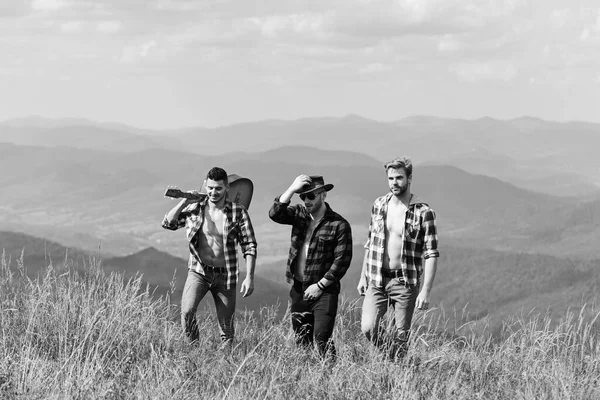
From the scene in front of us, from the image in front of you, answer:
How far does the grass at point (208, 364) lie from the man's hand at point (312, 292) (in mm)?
424

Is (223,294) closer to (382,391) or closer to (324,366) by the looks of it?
(324,366)

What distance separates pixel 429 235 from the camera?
6688 millimetres

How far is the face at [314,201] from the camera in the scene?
6938 mm

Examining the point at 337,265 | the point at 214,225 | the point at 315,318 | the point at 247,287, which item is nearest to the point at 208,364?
the point at 247,287

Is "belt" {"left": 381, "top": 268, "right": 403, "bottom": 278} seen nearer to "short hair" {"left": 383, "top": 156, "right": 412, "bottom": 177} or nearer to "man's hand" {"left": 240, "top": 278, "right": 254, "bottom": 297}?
Answer: "short hair" {"left": 383, "top": 156, "right": 412, "bottom": 177}

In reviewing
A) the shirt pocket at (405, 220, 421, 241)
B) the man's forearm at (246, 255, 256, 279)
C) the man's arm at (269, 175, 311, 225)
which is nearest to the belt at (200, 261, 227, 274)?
the man's forearm at (246, 255, 256, 279)

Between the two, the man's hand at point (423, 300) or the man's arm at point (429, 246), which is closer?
the man's hand at point (423, 300)

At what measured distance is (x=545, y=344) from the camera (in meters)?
6.92

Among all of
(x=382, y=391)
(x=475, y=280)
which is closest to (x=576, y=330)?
(x=382, y=391)

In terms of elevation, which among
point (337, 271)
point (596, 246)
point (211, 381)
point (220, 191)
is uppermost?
point (220, 191)

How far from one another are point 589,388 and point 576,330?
1.50 meters

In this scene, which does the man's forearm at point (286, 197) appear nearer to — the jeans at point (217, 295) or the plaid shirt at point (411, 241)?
the plaid shirt at point (411, 241)

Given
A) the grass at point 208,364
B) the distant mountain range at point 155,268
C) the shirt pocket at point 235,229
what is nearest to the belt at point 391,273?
the grass at point 208,364

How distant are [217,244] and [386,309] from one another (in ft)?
5.11
